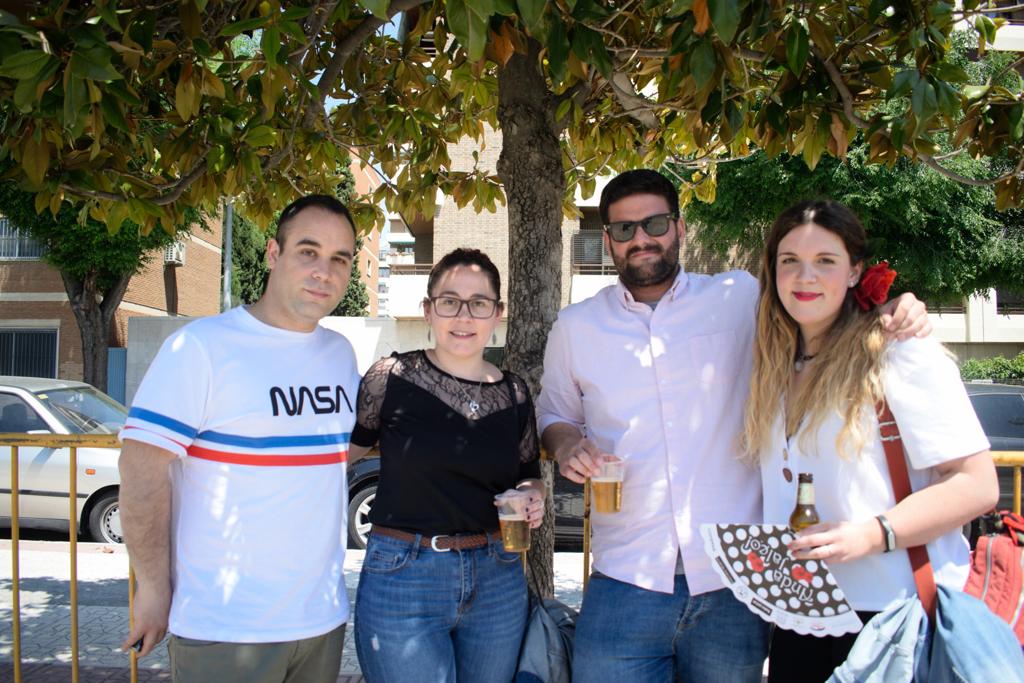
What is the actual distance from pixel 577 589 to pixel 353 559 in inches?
94.7

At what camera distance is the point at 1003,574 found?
2078 mm

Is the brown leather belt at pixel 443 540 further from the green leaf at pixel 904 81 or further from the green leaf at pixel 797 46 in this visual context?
the green leaf at pixel 904 81

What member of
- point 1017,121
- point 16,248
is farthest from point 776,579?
point 16,248

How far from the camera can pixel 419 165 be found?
5.38 m

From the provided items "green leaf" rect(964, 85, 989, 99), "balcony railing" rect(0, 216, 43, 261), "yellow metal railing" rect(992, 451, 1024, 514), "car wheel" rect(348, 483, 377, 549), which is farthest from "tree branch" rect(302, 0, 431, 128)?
"balcony railing" rect(0, 216, 43, 261)

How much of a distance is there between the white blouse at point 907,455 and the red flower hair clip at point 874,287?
192mm

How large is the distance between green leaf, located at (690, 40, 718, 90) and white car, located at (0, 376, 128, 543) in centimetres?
731

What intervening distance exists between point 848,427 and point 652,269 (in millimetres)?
872

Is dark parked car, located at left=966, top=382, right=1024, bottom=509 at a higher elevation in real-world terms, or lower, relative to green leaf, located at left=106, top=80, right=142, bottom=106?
lower

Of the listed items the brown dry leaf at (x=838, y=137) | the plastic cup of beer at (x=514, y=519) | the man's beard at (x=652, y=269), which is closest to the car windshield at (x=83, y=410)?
the plastic cup of beer at (x=514, y=519)

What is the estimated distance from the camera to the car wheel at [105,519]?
803 cm

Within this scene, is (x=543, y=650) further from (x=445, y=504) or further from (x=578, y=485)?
(x=578, y=485)

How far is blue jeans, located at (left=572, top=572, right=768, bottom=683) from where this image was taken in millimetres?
2475

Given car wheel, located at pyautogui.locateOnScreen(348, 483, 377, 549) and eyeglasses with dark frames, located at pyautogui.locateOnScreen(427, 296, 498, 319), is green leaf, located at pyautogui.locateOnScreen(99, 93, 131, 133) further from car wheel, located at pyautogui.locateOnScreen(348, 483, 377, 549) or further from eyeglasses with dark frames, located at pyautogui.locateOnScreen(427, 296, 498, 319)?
car wheel, located at pyautogui.locateOnScreen(348, 483, 377, 549)
